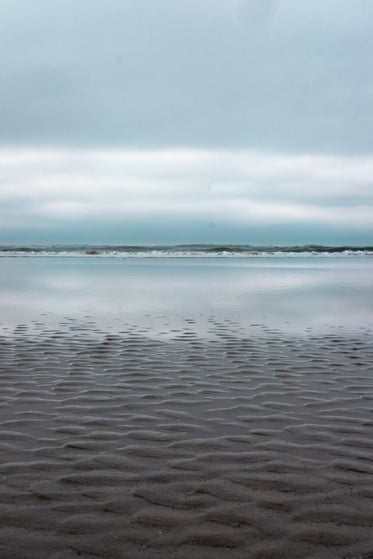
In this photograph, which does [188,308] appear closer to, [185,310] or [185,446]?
[185,310]

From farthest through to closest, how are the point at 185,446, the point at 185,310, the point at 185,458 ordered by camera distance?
the point at 185,310 → the point at 185,446 → the point at 185,458

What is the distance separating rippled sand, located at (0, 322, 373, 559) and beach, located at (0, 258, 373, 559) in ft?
0.05

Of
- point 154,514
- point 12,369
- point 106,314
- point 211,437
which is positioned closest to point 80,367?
point 12,369

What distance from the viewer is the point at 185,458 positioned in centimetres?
519

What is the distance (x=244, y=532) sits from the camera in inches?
152

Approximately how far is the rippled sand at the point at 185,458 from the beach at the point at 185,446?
15mm

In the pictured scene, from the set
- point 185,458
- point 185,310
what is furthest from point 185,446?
point 185,310

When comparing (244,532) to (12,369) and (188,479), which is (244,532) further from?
(12,369)

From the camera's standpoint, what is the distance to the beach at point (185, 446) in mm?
3807

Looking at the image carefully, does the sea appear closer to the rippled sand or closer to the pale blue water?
the pale blue water

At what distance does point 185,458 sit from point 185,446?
31 centimetres

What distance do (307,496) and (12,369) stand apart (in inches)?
235

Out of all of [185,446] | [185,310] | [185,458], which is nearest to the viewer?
[185,458]

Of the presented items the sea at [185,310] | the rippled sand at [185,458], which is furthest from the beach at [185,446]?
the sea at [185,310]
